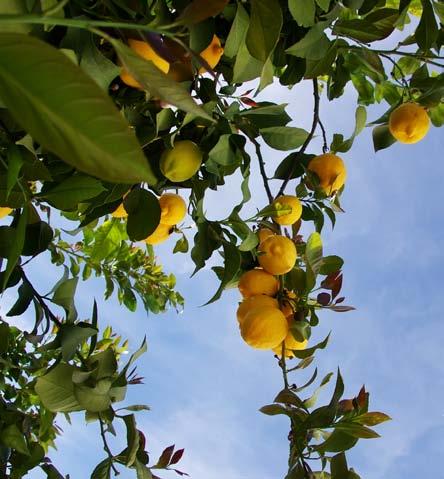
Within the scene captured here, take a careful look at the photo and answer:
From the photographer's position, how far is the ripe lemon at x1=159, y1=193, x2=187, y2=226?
4.34 feet

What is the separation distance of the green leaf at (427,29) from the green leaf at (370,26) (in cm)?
5

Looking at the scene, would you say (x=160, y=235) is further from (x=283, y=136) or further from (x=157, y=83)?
(x=157, y=83)

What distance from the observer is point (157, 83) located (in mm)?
465

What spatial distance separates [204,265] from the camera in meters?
1.22

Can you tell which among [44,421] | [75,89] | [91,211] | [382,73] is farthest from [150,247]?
[75,89]

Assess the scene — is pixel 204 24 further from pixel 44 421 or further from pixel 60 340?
pixel 44 421

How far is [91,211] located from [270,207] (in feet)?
1.21

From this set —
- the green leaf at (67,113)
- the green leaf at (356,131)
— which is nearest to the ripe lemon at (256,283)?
the green leaf at (356,131)

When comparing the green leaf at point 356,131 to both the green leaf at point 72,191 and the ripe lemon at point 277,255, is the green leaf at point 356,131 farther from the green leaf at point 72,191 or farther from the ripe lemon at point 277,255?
the green leaf at point 72,191

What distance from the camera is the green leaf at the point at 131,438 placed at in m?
1.17

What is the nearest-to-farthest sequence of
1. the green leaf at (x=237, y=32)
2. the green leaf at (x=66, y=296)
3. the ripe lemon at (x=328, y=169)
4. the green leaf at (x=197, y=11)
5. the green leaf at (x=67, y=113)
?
the green leaf at (x=67, y=113) < the green leaf at (x=197, y=11) < the green leaf at (x=237, y=32) < the green leaf at (x=66, y=296) < the ripe lemon at (x=328, y=169)

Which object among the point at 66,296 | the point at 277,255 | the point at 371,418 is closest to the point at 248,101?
the point at 277,255

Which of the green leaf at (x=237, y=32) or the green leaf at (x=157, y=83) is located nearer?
the green leaf at (x=157, y=83)

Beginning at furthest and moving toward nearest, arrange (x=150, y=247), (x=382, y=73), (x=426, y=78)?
(x=150, y=247), (x=426, y=78), (x=382, y=73)
